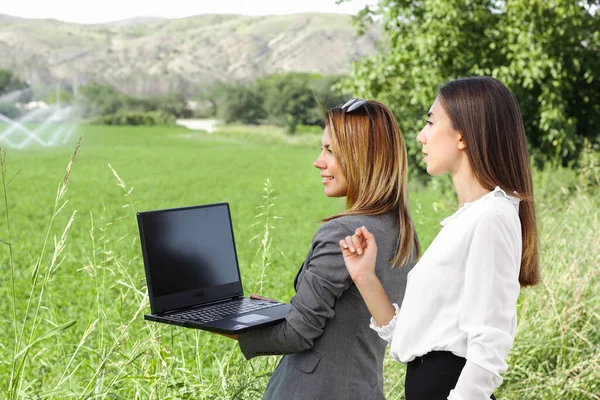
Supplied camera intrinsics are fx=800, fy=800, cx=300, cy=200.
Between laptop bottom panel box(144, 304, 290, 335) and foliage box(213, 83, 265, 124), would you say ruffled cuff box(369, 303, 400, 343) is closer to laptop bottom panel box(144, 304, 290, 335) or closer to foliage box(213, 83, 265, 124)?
laptop bottom panel box(144, 304, 290, 335)

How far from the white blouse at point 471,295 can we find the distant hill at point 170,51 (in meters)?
52.0

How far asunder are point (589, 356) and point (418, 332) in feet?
8.38

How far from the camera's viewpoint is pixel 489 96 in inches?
71.3

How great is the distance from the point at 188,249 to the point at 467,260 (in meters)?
0.85

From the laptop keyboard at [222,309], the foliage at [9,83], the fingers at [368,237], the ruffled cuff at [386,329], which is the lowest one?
the foliage at [9,83]

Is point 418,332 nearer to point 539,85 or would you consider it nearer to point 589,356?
point 589,356

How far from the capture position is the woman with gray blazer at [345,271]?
74.8 inches

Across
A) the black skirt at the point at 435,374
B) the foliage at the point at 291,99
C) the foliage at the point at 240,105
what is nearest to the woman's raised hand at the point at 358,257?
the black skirt at the point at 435,374

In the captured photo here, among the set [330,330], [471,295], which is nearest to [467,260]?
[471,295]

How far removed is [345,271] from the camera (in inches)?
74.4

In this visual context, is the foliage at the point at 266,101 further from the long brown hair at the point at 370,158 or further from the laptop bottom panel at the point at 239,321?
the long brown hair at the point at 370,158

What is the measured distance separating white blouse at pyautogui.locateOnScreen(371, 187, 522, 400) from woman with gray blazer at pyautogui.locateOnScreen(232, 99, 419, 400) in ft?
0.56

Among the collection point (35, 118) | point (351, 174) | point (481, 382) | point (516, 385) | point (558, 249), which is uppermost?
point (351, 174)

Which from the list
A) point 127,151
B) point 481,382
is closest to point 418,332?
point 481,382
